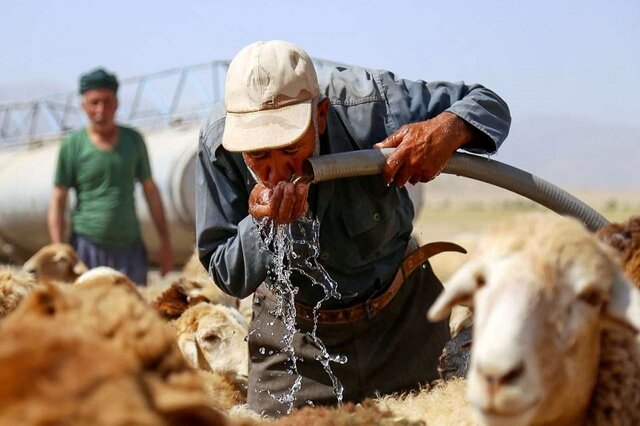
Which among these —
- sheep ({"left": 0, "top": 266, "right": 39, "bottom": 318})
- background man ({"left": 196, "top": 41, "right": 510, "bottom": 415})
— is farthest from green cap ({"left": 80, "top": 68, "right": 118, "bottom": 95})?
background man ({"left": 196, "top": 41, "right": 510, "bottom": 415})

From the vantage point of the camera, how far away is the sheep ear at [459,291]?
3.16 metres

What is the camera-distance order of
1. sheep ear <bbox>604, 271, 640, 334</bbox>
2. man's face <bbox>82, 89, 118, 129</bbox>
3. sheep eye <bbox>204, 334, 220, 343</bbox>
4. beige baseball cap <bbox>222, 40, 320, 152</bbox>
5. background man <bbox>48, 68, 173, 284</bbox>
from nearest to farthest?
sheep ear <bbox>604, 271, 640, 334</bbox> < beige baseball cap <bbox>222, 40, 320, 152</bbox> < sheep eye <bbox>204, 334, 220, 343</bbox> < man's face <bbox>82, 89, 118, 129</bbox> < background man <bbox>48, 68, 173, 284</bbox>

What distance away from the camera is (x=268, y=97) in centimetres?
466

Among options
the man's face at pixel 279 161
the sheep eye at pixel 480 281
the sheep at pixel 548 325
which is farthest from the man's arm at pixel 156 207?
the sheep eye at pixel 480 281

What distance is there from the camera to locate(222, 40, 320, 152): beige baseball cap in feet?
15.0

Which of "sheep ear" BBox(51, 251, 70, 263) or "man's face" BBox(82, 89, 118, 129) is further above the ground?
"man's face" BBox(82, 89, 118, 129)

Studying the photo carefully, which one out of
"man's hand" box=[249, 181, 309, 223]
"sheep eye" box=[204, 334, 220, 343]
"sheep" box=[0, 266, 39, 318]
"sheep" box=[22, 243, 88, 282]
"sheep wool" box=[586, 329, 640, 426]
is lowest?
"sheep" box=[22, 243, 88, 282]

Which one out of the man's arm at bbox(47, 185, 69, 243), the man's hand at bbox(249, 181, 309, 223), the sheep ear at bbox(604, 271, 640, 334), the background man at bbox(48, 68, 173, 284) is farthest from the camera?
the background man at bbox(48, 68, 173, 284)

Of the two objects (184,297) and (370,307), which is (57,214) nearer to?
(184,297)

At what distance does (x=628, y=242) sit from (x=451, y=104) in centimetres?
135

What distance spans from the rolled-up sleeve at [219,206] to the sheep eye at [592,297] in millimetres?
2048

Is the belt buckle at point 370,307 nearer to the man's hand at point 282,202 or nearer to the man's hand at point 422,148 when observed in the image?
the man's hand at point 422,148

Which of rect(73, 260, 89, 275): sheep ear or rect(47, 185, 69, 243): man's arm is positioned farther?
rect(47, 185, 69, 243): man's arm

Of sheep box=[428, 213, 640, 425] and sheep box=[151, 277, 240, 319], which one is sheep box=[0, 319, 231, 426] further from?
sheep box=[151, 277, 240, 319]
